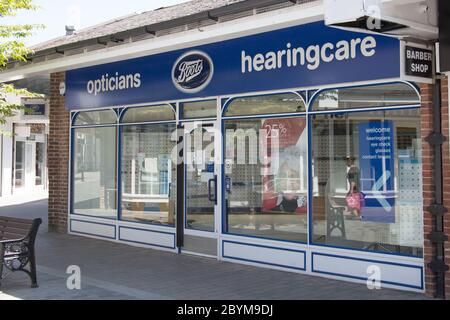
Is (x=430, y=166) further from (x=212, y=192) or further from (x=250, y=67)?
(x=212, y=192)

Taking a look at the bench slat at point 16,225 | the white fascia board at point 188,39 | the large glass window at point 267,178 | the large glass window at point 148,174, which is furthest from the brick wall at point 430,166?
the bench slat at point 16,225

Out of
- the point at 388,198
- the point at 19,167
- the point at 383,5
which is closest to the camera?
the point at 383,5

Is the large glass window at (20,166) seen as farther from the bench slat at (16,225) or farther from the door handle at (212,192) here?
the bench slat at (16,225)

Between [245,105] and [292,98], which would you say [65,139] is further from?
[292,98]

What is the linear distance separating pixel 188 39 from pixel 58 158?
500 cm

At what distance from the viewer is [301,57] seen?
7648 mm

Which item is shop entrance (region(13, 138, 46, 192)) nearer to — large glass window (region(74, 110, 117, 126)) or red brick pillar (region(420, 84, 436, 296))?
large glass window (region(74, 110, 117, 126))

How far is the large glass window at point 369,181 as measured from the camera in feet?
22.7

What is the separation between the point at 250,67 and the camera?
27.2ft

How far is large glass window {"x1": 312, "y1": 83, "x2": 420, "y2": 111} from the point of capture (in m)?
6.80

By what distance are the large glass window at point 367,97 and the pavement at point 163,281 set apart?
2259 millimetres

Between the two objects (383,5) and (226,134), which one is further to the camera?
(226,134)
